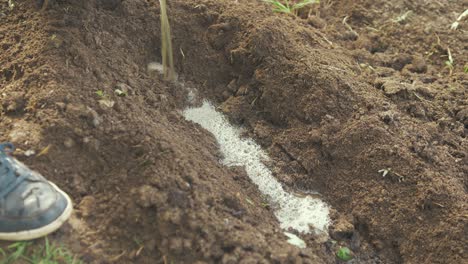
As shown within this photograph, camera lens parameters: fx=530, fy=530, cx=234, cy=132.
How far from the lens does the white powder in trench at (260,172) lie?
2115 mm

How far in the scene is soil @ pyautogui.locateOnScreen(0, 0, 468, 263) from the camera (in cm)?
180

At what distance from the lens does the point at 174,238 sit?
1.75 metres

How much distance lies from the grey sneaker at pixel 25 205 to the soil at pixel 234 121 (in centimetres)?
9

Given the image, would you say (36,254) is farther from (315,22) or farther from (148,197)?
(315,22)

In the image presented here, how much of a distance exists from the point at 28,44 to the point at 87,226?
857 millimetres

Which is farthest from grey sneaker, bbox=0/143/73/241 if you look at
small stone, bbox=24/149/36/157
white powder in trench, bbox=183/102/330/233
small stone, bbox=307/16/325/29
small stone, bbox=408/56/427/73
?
small stone, bbox=408/56/427/73

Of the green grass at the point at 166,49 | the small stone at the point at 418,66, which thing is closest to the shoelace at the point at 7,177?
the green grass at the point at 166,49

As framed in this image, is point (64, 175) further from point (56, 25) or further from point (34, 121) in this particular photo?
point (56, 25)

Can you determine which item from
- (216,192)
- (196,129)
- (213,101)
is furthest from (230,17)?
(216,192)

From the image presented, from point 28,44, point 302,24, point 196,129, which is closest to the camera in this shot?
point 28,44

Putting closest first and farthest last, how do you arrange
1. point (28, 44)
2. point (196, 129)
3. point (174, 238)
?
point (174, 238), point (28, 44), point (196, 129)

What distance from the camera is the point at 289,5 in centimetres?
303

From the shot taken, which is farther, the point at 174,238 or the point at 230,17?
the point at 230,17

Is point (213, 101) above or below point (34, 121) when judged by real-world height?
below
